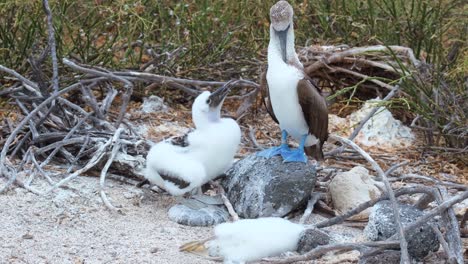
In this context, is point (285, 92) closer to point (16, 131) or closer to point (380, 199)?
point (380, 199)

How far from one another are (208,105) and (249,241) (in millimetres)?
693

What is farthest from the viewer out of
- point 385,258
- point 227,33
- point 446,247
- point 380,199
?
point 227,33

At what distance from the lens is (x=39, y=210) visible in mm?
3451

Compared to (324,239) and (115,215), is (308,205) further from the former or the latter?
(115,215)

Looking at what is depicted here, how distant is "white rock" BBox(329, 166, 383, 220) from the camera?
11.8ft

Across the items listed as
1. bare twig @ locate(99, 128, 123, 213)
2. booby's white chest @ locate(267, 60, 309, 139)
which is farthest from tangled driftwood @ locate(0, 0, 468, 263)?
booby's white chest @ locate(267, 60, 309, 139)

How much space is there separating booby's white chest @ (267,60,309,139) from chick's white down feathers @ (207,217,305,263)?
0.50 meters

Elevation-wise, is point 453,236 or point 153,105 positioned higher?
point 453,236

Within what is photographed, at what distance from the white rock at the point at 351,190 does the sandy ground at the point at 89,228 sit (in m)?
0.60

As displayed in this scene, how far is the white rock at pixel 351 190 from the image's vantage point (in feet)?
11.8

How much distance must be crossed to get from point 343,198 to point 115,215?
3.11 ft

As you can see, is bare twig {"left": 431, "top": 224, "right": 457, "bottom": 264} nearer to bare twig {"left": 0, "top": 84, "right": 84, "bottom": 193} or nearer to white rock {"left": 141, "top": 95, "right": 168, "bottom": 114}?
bare twig {"left": 0, "top": 84, "right": 84, "bottom": 193}

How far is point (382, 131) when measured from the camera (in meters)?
4.91

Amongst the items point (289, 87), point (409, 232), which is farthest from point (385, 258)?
point (289, 87)
